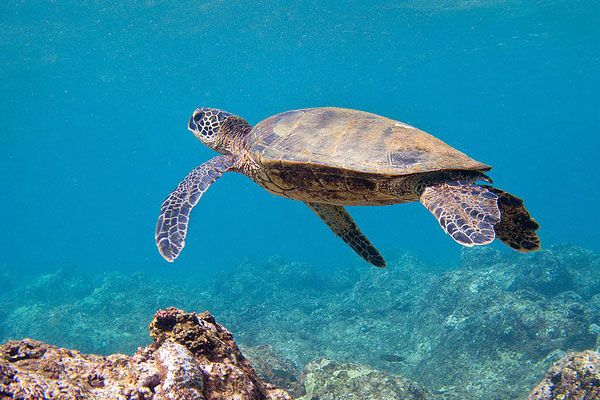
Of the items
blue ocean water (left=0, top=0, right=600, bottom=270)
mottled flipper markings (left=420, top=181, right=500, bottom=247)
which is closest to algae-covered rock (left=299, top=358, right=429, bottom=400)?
mottled flipper markings (left=420, top=181, right=500, bottom=247)

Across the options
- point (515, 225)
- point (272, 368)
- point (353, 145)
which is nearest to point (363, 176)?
point (353, 145)

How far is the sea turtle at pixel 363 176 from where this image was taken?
12.6 feet

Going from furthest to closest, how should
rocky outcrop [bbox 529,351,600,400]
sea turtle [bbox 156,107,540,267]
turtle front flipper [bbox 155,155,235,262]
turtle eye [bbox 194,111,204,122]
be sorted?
1. turtle eye [bbox 194,111,204,122]
2. turtle front flipper [bbox 155,155,235,262]
3. rocky outcrop [bbox 529,351,600,400]
4. sea turtle [bbox 156,107,540,267]

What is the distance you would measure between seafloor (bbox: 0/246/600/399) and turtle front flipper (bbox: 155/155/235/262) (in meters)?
4.02

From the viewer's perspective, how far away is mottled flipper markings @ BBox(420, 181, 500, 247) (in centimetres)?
338

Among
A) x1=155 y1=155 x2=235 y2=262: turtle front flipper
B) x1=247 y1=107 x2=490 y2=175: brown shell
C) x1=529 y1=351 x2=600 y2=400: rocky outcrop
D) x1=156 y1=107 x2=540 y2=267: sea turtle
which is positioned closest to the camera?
x1=156 y1=107 x2=540 y2=267: sea turtle

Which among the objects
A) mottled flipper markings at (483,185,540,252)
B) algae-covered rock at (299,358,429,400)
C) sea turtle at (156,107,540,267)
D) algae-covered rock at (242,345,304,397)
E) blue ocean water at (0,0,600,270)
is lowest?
algae-covered rock at (299,358,429,400)

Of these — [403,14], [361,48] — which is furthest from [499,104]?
[403,14]

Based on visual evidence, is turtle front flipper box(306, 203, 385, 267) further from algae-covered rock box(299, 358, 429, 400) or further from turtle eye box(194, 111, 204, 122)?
turtle eye box(194, 111, 204, 122)

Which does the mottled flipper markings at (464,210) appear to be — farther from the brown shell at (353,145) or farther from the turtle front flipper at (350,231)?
the turtle front flipper at (350,231)

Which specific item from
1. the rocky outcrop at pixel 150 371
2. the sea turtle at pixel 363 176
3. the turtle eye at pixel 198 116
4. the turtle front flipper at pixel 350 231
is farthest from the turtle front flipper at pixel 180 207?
the rocky outcrop at pixel 150 371

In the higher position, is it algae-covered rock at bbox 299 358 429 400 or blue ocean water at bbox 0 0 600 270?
blue ocean water at bbox 0 0 600 270

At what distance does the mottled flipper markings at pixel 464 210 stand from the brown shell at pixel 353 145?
0.88ft

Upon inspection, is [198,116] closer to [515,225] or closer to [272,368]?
[272,368]
